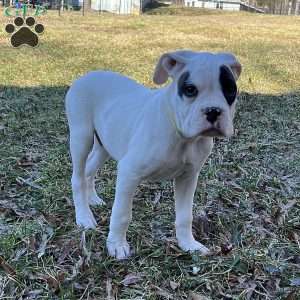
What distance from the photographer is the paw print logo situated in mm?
10273

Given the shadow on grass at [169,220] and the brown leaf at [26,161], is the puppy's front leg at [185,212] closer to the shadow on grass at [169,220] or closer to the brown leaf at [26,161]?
the shadow on grass at [169,220]

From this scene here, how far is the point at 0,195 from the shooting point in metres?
3.73

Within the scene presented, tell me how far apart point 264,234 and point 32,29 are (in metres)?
9.26

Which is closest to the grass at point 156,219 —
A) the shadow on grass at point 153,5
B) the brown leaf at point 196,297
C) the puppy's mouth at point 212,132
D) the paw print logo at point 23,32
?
the brown leaf at point 196,297

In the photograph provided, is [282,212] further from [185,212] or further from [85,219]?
[85,219]

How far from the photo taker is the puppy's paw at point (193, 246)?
9.85 ft

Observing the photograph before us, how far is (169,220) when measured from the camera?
3420mm

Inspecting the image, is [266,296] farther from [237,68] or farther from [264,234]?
[237,68]

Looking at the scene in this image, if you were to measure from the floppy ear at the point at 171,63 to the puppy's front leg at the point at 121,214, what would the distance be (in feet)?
1.67

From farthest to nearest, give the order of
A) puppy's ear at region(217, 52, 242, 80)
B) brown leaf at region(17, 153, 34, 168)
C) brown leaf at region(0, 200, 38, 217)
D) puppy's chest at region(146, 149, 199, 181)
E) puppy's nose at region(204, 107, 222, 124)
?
brown leaf at region(17, 153, 34, 168), brown leaf at region(0, 200, 38, 217), puppy's chest at region(146, 149, 199, 181), puppy's ear at region(217, 52, 242, 80), puppy's nose at region(204, 107, 222, 124)

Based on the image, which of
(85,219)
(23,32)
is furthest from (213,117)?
(23,32)

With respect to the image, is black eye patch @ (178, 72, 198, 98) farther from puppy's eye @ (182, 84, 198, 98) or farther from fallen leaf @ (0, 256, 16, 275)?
fallen leaf @ (0, 256, 16, 275)

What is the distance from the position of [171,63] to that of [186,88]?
0.26 meters

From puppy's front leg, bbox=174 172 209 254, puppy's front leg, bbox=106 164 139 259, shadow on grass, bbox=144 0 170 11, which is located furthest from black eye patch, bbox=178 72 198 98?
shadow on grass, bbox=144 0 170 11
